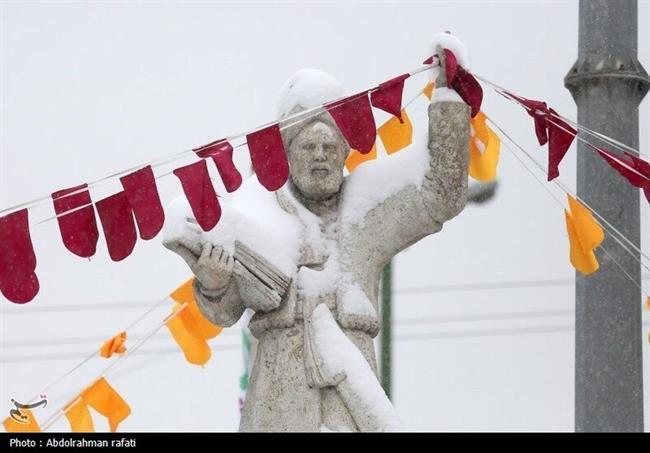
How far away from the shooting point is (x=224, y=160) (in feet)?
29.2

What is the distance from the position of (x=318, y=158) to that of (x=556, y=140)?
945mm

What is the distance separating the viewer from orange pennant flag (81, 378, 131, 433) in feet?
33.8

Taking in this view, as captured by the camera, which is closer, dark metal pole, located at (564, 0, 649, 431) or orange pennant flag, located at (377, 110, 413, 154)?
dark metal pole, located at (564, 0, 649, 431)

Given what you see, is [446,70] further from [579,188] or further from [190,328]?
[190,328]

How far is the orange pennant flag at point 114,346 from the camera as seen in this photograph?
34.1ft

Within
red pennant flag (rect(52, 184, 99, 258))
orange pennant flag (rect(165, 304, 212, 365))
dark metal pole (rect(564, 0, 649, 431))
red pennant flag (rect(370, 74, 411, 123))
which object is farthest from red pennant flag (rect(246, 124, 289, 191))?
orange pennant flag (rect(165, 304, 212, 365))

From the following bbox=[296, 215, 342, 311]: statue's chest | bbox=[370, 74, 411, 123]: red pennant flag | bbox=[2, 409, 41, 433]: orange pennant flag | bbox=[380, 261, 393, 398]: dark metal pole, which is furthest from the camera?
bbox=[380, 261, 393, 398]: dark metal pole

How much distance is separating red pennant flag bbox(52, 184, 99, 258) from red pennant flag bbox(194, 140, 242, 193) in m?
0.46

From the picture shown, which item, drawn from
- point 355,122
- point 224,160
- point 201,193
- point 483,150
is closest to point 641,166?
point 483,150

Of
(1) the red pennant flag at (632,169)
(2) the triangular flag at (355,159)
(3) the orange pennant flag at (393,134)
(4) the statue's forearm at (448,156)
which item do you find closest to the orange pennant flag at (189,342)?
(2) the triangular flag at (355,159)

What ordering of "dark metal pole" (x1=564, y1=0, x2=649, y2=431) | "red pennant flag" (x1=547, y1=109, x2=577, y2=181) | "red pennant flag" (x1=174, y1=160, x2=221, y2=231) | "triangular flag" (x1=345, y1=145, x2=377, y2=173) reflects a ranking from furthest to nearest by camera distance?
1. "triangular flag" (x1=345, y1=145, x2=377, y2=173)
2. "dark metal pole" (x1=564, y1=0, x2=649, y2=431)
3. "red pennant flag" (x1=547, y1=109, x2=577, y2=181)
4. "red pennant flag" (x1=174, y1=160, x2=221, y2=231)

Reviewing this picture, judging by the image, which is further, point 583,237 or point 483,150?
point 483,150

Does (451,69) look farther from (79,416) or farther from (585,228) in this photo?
(79,416)

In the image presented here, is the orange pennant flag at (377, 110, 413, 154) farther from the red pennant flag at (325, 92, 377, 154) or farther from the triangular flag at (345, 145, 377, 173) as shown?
the red pennant flag at (325, 92, 377, 154)
